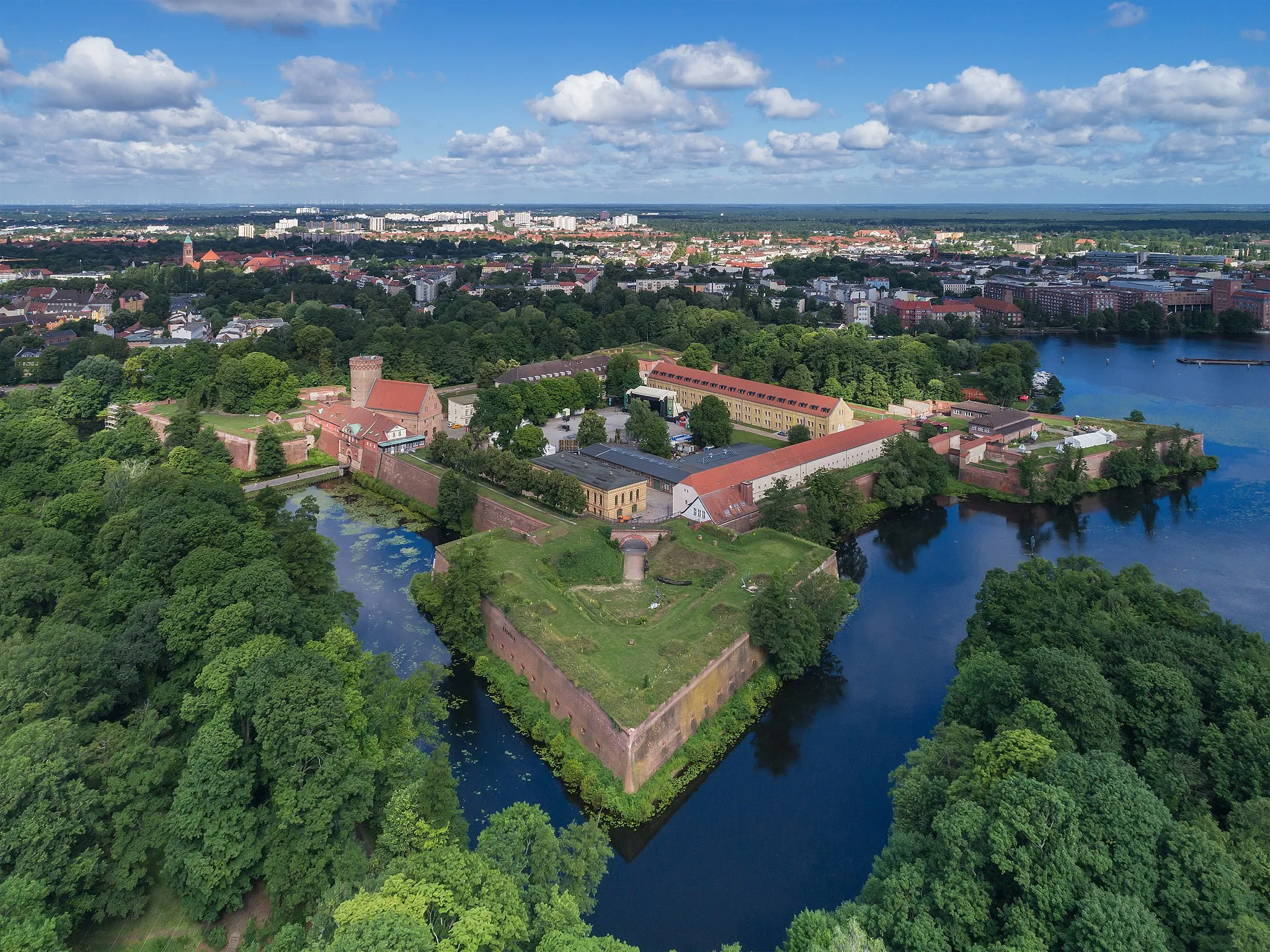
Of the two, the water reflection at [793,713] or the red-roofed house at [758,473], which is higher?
the red-roofed house at [758,473]

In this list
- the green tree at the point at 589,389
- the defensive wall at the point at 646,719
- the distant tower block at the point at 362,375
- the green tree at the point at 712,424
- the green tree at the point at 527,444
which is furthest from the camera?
the green tree at the point at 589,389

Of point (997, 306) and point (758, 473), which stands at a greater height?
point (997, 306)

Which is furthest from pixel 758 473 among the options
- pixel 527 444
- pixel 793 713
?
pixel 793 713

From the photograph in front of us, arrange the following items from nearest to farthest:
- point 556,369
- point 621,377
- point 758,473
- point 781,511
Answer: point 781,511
point 758,473
point 621,377
point 556,369

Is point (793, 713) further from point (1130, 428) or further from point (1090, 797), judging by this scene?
point (1130, 428)

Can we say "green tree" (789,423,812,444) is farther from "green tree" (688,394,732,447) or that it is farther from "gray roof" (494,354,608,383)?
"gray roof" (494,354,608,383)

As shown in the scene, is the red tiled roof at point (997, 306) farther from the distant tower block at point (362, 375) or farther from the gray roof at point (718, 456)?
the distant tower block at point (362, 375)

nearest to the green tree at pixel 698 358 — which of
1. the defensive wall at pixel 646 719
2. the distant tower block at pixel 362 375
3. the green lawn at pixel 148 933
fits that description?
the distant tower block at pixel 362 375

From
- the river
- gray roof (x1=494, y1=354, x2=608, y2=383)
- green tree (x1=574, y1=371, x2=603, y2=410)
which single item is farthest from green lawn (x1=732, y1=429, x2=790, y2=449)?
gray roof (x1=494, y1=354, x2=608, y2=383)
